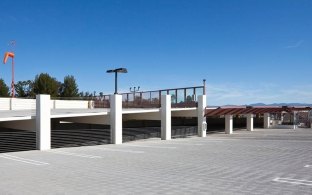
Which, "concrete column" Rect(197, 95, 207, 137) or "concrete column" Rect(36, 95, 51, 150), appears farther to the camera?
"concrete column" Rect(197, 95, 207, 137)

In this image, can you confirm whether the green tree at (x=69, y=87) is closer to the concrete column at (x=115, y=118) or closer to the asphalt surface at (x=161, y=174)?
the concrete column at (x=115, y=118)

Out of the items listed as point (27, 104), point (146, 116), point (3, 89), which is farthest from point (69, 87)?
point (146, 116)

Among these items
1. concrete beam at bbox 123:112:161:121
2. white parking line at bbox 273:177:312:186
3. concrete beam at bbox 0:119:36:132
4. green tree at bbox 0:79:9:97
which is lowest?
white parking line at bbox 273:177:312:186

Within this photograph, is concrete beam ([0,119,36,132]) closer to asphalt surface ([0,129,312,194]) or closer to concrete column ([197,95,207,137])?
asphalt surface ([0,129,312,194])

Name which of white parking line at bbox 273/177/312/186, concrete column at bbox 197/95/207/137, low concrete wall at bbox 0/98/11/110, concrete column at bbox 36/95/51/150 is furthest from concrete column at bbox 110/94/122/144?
white parking line at bbox 273/177/312/186

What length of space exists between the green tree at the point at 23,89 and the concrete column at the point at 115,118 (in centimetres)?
4511

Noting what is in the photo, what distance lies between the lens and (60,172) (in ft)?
33.4

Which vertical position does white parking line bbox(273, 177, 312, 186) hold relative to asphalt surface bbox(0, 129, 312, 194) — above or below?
above

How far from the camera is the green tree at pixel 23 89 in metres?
62.4

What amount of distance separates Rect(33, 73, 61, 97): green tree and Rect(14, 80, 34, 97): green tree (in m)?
1.97

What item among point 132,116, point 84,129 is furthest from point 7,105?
point 132,116

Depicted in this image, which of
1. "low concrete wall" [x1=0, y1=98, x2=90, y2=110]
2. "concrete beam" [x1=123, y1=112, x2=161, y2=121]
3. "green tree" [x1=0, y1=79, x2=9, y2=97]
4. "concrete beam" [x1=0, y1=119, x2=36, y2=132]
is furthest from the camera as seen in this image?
"green tree" [x1=0, y1=79, x2=9, y2=97]

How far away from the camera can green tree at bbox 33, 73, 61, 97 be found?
196 feet

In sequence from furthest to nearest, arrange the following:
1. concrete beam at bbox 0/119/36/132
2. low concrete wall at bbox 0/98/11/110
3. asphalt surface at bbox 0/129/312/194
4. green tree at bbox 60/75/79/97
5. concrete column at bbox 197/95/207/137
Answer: green tree at bbox 60/75/79/97 → low concrete wall at bbox 0/98/11/110 → concrete column at bbox 197/95/207/137 → concrete beam at bbox 0/119/36/132 → asphalt surface at bbox 0/129/312/194
